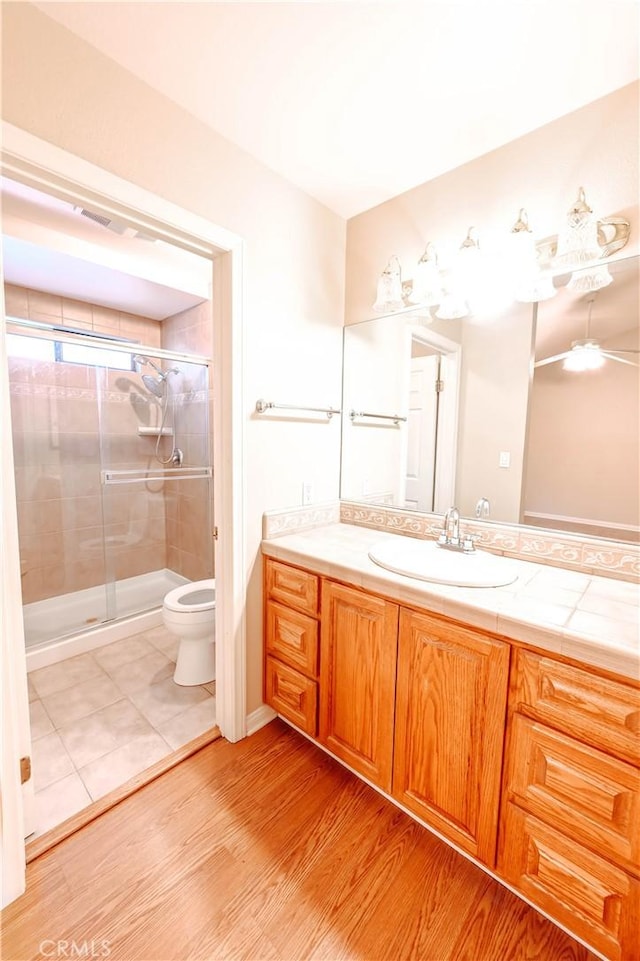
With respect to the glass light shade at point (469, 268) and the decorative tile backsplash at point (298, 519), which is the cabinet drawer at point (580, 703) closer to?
the decorative tile backsplash at point (298, 519)

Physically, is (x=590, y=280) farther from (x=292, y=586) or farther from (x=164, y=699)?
(x=164, y=699)

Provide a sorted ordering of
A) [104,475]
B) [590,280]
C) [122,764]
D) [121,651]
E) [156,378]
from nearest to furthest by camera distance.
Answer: [590,280], [122,764], [121,651], [104,475], [156,378]

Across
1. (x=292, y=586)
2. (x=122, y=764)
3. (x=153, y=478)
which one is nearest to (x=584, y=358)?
(x=292, y=586)

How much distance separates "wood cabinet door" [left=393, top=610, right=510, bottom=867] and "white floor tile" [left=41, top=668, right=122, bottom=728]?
149 centimetres

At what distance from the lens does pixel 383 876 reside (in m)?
1.18

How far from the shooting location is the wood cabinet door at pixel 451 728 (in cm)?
105

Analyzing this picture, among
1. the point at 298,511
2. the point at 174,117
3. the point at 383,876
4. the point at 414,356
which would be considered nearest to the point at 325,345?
the point at 414,356

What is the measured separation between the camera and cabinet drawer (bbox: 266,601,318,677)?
1546 millimetres

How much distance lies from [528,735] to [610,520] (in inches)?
30.1

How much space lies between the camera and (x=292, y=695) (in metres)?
1.65

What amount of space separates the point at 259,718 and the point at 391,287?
2.08m

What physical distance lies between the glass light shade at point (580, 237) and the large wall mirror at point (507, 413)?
0.28 ft

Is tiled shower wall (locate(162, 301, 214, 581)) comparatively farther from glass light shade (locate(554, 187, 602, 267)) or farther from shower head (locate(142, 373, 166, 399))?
glass light shade (locate(554, 187, 602, 267))

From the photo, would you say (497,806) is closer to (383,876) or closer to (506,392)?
(383,876)
